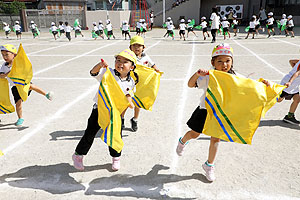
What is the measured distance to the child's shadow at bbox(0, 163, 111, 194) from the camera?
305cm

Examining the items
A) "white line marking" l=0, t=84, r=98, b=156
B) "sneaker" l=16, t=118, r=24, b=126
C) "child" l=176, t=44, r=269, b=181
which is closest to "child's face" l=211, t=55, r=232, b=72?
"child" l=176, t=44, r=269, b=181

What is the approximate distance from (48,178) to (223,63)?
2574 millimetres

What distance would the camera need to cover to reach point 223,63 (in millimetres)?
2904

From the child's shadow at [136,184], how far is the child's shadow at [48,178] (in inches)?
8.2

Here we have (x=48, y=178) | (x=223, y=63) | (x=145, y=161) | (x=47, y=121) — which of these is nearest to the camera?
(x=223, y=63)

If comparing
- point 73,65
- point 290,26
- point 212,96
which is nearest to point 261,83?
point 212,96


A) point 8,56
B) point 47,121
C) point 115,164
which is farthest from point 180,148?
point 8,56

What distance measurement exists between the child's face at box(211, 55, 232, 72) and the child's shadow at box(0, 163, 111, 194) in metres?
1.94

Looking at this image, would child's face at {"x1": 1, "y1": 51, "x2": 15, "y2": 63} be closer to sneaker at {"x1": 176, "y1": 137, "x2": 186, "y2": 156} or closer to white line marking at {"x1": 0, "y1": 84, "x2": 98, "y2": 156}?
white line marking at {"x1": 0, "y1": 84, "x2": 98, "y2": 156}

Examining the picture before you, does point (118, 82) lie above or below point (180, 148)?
above

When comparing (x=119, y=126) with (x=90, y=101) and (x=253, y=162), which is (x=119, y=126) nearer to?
(x=253, y=162)

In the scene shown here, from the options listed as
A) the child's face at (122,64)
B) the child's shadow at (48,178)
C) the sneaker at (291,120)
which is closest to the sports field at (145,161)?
the child's shadow at (48,178)

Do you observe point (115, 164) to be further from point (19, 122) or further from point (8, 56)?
point (8, 56)

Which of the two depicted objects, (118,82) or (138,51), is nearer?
(118,82)
